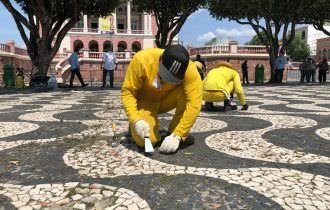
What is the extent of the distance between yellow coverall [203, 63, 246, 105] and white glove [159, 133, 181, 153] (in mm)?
4166

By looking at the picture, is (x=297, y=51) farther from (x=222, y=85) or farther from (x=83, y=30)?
(x=222, y=85)

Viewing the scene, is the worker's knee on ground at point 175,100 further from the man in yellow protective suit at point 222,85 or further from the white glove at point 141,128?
the man in yellow protective suit at point 222,85

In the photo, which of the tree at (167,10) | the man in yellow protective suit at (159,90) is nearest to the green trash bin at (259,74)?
the tree at (167,10)

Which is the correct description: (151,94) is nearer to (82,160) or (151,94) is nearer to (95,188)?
(82,160)

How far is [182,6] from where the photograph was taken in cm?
2436

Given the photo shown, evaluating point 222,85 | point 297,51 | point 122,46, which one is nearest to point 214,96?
point 222,85

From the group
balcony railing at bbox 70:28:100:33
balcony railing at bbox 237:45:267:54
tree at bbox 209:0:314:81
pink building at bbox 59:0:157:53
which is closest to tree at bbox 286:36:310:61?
pink building at bbox 59:0:157:53

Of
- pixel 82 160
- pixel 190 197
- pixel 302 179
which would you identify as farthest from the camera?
pixel 82 160

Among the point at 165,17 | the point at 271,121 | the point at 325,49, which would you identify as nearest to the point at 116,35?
the point at 325,49

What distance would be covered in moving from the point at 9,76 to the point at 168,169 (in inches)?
821

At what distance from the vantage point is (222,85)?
8.73m

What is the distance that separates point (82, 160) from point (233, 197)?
71.2 inches

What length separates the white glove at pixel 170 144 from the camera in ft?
15.1

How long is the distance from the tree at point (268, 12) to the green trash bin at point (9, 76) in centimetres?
1239
